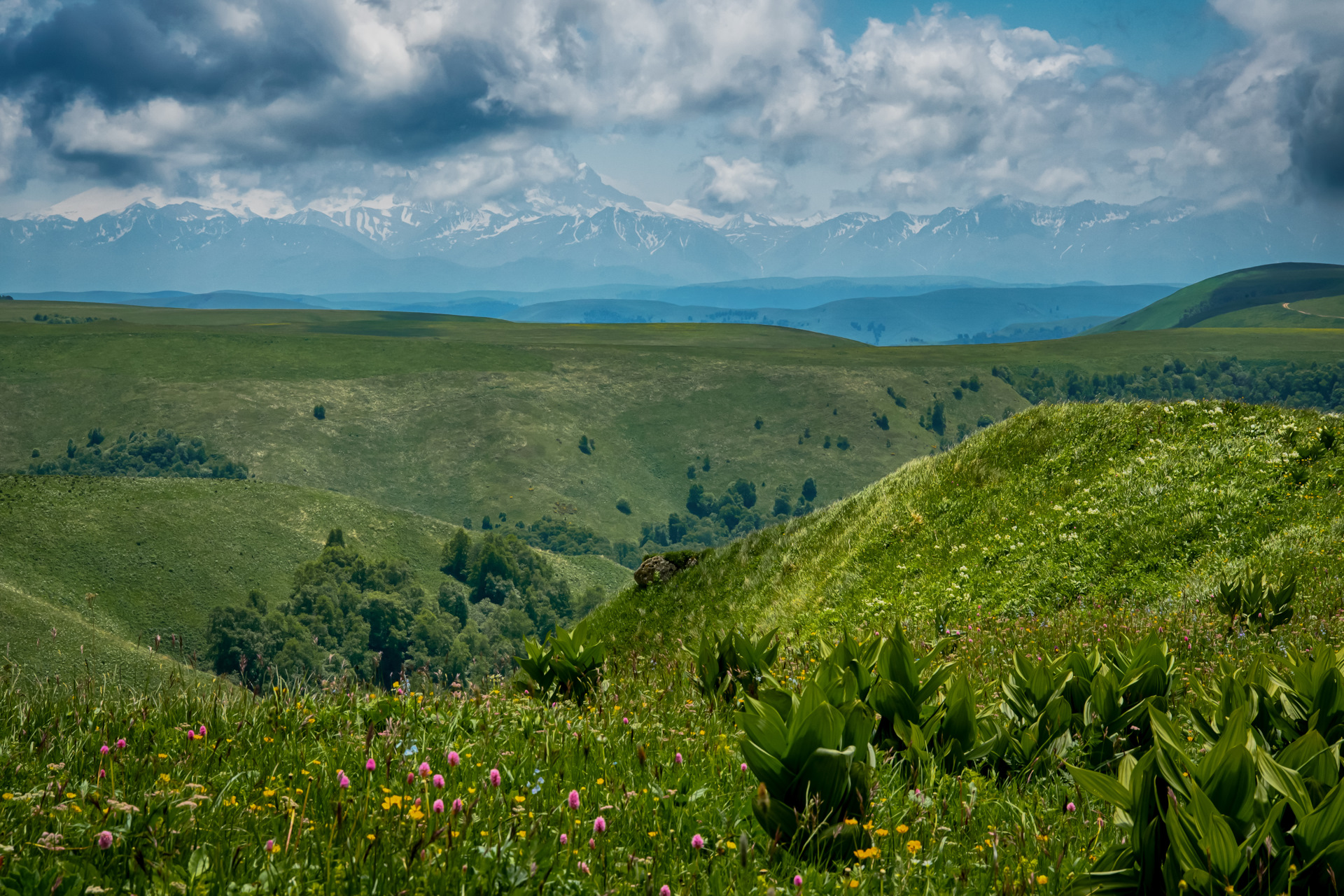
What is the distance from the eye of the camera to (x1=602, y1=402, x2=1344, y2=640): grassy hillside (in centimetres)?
1398

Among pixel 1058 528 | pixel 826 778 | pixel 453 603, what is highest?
pixel 826 778

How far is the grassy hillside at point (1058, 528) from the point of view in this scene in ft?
45.9

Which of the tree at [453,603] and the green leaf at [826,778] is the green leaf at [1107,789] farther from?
the tree at [453,603]

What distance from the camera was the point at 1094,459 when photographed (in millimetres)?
18422

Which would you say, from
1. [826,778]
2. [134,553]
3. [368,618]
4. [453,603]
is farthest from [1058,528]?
[134,553]

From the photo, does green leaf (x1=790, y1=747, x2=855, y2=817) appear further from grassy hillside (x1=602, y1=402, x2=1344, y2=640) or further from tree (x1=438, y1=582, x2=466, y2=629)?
tree (x1=438, y1=582, x2=466, y2=629)

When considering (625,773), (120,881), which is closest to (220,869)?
(120,881)

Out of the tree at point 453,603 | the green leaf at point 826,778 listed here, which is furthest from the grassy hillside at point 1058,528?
the tree at point 453,603

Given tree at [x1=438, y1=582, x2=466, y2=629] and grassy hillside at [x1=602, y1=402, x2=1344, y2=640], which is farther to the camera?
tree at [x1=438, y1=582, x2=466, y2=629]

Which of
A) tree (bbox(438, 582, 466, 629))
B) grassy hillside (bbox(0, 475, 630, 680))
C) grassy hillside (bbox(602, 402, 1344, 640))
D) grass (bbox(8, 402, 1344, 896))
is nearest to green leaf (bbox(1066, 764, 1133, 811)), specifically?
grass (bbox(8, 402, 1344, 896))

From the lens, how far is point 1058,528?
16.1m

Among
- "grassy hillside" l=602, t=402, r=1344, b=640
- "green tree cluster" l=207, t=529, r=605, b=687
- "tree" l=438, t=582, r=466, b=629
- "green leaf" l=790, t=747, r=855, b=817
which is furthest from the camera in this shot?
"tree" l=438, t=582, r=466, b=629

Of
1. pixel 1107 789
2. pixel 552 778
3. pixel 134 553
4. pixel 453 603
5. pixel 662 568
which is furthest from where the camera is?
pixel 453 603

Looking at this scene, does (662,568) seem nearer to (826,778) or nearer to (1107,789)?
(826,778)
